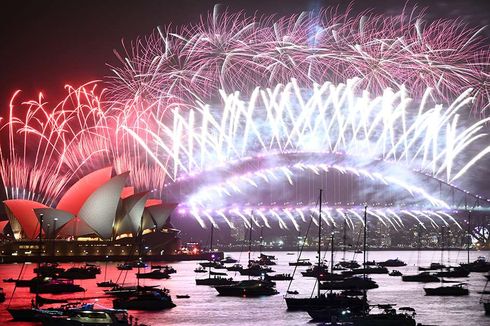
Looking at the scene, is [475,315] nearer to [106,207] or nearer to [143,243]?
[106,207]

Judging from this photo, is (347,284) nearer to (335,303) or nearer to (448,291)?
(448,291)

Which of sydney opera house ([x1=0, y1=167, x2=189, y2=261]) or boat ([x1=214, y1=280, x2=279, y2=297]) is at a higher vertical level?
sydney opera house ([x1=0, y1=167, x2=189, y2=261])

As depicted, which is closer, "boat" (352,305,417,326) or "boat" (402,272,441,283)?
"boat" (352,305,417,326)

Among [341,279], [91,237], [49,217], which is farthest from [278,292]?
[91,237]

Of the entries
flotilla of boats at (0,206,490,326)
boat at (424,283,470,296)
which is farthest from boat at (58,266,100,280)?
boat at (424,283,470,296)

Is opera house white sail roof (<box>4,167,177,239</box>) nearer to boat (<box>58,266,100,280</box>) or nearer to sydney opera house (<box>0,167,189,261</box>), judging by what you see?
sydney opera house (<box>0,167,189,261</box>)
